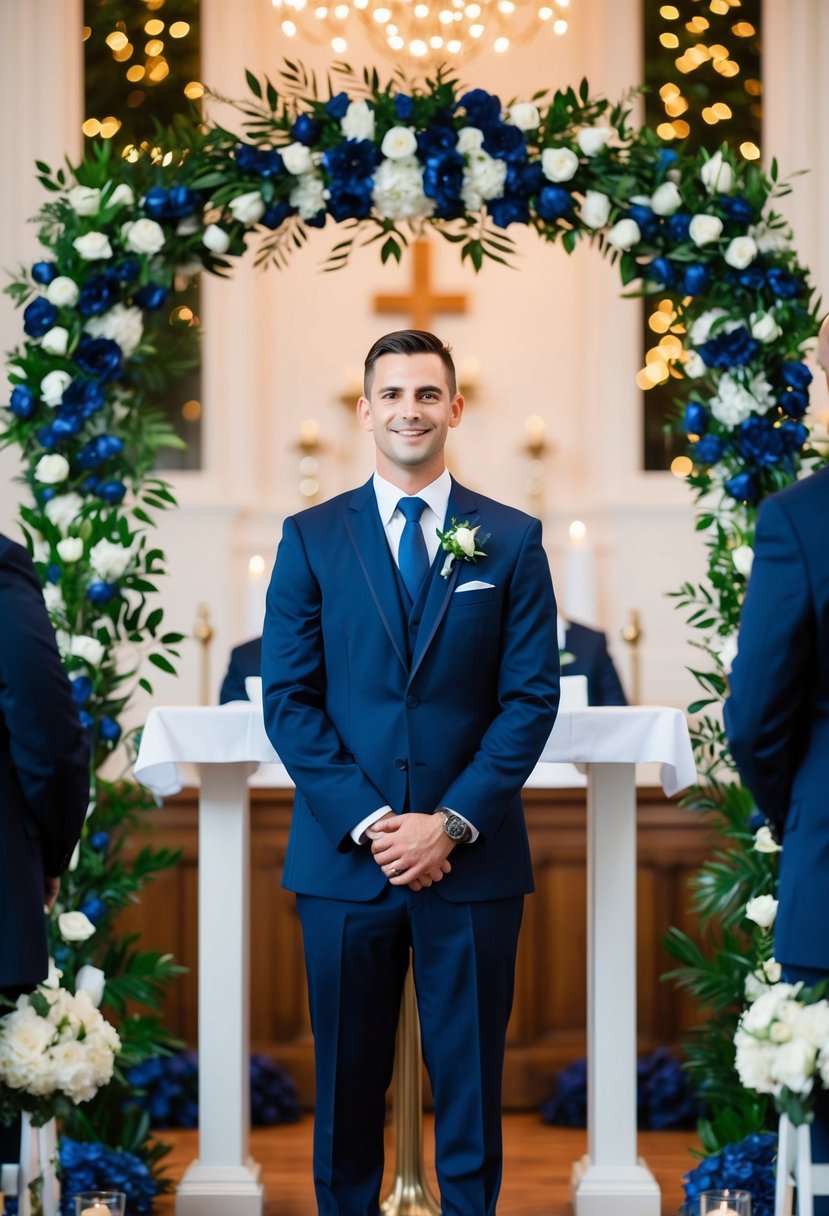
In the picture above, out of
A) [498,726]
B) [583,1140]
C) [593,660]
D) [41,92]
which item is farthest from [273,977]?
[41,92]

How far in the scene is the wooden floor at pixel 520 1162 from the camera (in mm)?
4055

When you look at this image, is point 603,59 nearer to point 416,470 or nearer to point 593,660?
point 593,660

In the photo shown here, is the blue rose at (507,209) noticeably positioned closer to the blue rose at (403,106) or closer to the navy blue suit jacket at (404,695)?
the blue rose at (403,106)

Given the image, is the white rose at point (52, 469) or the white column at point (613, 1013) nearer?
the white column at point (613, 1013)

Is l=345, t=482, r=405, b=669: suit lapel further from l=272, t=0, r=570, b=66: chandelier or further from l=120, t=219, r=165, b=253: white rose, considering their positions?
l=272, t=0, r=570, b=66: chandelier

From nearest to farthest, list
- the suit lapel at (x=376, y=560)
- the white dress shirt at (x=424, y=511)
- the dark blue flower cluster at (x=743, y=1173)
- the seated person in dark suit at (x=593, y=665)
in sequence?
the suit lapel at (x=376, y=560) → the white dress shirt at (x=424, y=511) → the dark blue flower cluster at (x=743, y=1173) → the seated person in dark suit at (x=593, y=665)

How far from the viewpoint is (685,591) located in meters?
3.97

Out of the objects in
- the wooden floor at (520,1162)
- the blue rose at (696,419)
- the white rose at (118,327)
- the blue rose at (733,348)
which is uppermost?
the white rose at (118,327)

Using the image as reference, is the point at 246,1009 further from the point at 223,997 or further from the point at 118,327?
the point at 118,327

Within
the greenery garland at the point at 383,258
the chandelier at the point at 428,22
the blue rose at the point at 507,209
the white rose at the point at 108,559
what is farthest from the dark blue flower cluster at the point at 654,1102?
the chandelier at the point at 428,22

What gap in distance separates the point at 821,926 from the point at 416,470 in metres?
1.22

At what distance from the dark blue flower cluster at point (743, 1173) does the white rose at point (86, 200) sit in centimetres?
282

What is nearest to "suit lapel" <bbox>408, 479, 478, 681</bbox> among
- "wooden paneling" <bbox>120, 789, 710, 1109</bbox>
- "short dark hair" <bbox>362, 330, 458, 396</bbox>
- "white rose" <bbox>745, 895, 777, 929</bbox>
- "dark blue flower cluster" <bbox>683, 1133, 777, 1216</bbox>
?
"short dark hair" <bbox>362, 330, 458, 396</bbox>

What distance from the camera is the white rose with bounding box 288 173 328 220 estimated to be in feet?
13.3
